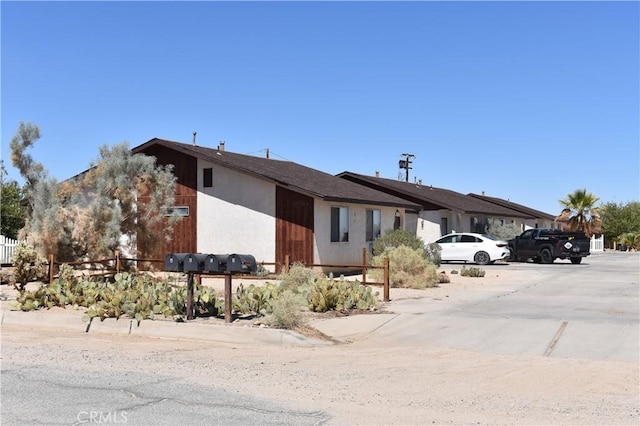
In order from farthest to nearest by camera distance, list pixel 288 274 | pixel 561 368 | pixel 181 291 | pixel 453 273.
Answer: pixel 453 273 → pixel 288 274 → pixel 181 291 → pixel 561 368

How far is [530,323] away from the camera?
1221 centimetres

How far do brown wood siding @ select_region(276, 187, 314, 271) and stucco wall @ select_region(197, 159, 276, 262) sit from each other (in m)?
0.27

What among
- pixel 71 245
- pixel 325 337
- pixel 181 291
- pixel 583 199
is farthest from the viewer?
pixel 583 199

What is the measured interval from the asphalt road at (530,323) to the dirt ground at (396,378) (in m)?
0.73

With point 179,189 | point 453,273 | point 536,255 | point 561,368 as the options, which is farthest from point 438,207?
point 561,368

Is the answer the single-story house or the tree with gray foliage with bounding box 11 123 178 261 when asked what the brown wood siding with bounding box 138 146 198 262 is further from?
the single-story house

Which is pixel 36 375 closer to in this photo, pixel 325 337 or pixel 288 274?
pixel 325 337

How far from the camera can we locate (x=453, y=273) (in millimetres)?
25312

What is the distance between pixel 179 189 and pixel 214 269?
1510cm

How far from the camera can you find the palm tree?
198 feet

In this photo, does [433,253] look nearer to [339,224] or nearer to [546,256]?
[339,224]

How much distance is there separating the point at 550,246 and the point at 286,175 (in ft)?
49.3

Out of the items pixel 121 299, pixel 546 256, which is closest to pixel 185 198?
pixel 121 299

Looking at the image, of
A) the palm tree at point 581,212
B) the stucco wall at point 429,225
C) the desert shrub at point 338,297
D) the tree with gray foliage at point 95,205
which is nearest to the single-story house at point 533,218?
the palm tree at point 581,212
